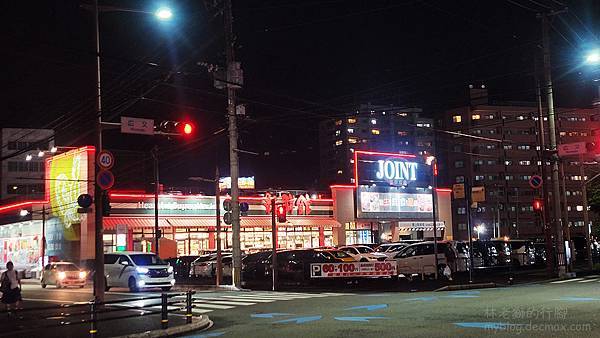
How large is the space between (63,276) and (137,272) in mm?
9605

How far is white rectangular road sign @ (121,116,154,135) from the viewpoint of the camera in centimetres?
1792

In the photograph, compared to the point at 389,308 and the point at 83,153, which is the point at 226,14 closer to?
the point at 389,308

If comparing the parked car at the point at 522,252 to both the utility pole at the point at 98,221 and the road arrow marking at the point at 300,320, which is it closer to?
the road arrow marking at the point at 300,320

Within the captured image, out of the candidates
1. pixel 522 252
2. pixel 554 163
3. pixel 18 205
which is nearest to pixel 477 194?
pixel 554 163

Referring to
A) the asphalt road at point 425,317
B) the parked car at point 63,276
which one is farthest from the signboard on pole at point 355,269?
the parked car at point 63,276

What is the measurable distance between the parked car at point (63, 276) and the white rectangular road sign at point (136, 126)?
20.5 m

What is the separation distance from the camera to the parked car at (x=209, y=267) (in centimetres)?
3715

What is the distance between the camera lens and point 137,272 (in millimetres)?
28109

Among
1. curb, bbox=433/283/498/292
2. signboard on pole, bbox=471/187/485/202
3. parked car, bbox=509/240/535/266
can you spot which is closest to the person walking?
curb, bbox=433/283/498/292

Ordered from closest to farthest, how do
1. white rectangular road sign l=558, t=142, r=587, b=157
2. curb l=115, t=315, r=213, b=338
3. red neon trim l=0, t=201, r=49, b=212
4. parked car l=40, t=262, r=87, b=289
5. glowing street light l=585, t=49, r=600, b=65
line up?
curb l=115, t=315, r=213, b=338, glowing street light l=585, t=49, r=600, b=65, white rectangular road sign l=558, t=142, r=587, b=157, parked car l=40, t=262, r=87, b=289, red neon trim l=0, t=201, r=49, b=212

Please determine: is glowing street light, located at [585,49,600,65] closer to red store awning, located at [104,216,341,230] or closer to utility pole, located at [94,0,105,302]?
utility pole, located at [94,0,105,302]

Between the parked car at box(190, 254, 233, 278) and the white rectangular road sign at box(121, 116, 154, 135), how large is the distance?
64.8 ft

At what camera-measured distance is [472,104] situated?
107625 millimetres

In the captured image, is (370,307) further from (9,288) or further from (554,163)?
(554,163)
